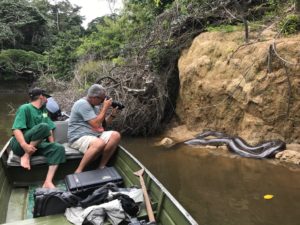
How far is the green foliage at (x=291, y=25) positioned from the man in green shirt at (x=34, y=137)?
7217 millimetres

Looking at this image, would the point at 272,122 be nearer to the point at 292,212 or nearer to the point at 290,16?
the point at 290,16

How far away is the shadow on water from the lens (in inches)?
252

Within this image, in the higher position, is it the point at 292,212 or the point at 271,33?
the point at 271,33

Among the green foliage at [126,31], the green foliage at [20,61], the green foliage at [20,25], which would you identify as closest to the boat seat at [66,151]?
the green foliage at [126,31]

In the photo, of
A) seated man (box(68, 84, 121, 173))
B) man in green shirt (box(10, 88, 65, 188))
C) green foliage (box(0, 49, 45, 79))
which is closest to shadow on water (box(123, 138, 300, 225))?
seated man (box(68, 84, 121, 173))

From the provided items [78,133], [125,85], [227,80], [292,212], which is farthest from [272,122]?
[78,133]

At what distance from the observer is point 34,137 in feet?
18.2

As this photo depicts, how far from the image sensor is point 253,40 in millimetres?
10875

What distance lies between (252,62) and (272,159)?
2847 millimetres

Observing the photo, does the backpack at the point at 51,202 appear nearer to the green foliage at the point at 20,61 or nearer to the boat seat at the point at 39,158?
the boat seat at the point at 39,158

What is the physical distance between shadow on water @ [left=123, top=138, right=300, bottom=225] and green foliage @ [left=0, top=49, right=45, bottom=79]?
19973mm

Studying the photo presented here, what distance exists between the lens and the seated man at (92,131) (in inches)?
227

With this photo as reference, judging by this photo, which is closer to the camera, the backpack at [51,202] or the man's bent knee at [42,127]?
the backpack at [51,202]

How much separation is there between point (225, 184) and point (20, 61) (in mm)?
24236
